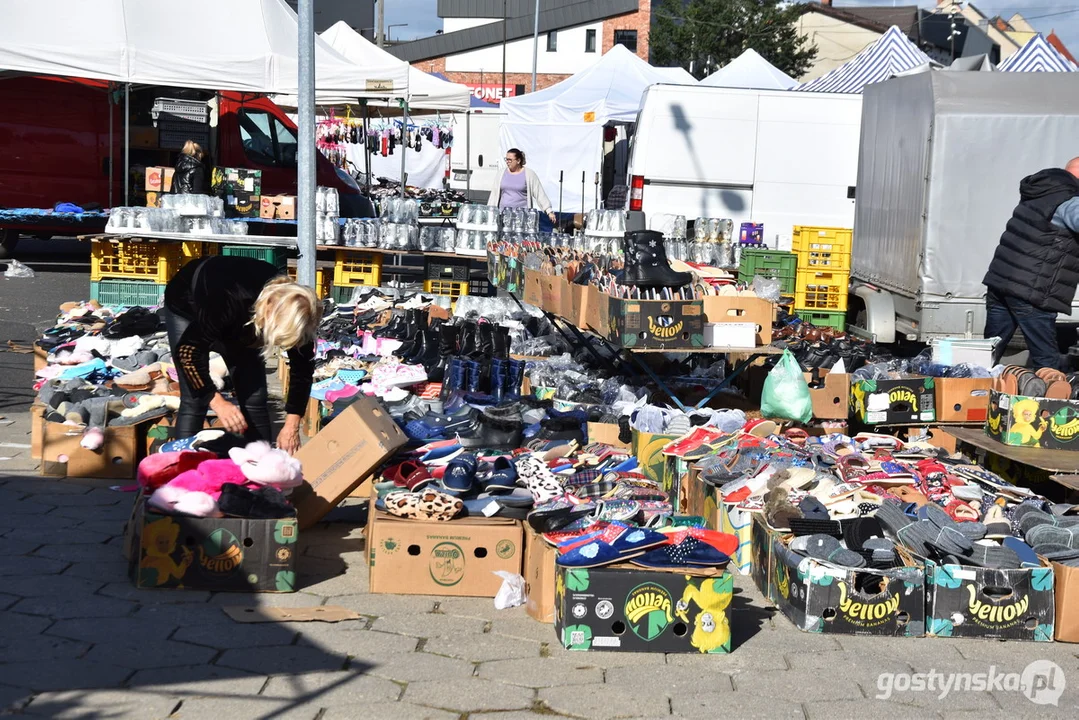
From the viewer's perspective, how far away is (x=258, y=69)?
13938 mm

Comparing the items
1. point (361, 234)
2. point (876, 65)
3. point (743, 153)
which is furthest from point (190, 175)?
point (876, 65)

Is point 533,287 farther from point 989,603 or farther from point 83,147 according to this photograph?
point 83,147

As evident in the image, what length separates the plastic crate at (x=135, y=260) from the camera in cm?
1221

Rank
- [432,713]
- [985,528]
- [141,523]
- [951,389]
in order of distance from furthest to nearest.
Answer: [951,389], [985,528], [141,523], [432,713]

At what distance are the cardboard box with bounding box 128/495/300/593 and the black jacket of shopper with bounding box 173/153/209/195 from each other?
402 inches

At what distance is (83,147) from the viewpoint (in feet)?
54.6

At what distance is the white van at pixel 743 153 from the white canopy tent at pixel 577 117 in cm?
879

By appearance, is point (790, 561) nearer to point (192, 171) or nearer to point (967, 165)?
point (967, 165)

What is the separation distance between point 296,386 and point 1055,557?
3488mm

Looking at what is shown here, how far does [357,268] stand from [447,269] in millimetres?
1047

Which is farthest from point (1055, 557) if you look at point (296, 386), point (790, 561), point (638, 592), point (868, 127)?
point (868, 127)

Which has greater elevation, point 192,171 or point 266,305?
point 192,171

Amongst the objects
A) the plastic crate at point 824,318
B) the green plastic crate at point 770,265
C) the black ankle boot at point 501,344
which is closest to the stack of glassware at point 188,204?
the black ankle boot at point 501,344

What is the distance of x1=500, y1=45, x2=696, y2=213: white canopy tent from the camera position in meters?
24.7
